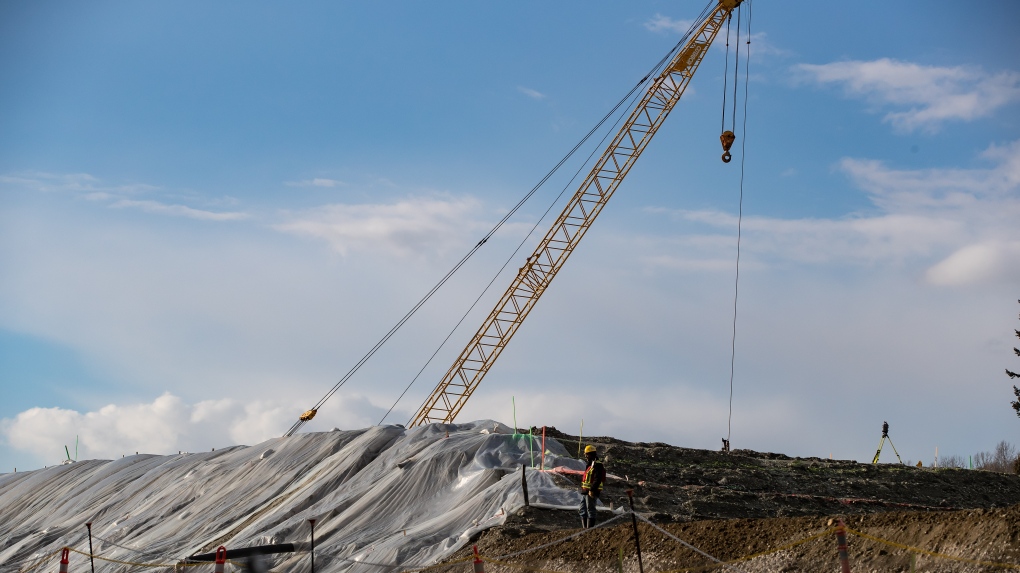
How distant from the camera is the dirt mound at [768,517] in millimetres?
13805

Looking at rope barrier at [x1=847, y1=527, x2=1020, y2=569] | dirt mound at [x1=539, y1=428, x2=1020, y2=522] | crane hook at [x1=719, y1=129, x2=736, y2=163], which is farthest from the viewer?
crane hook at [x1=719, y1=129, x2=736, y2=163]

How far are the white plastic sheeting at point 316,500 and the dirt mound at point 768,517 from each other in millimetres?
1537

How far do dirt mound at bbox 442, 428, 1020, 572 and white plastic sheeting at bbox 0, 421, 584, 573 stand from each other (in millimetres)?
1537

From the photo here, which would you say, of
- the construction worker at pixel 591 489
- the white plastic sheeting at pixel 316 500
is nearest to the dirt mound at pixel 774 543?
the construction worker at pixel 591 489

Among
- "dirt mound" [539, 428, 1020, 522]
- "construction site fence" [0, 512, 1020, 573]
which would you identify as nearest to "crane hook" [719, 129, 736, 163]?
"dirt mound" [539, 428, 1020, 522]

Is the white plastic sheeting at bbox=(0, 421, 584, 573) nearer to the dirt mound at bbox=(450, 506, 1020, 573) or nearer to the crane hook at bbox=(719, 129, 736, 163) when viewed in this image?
the dirt mound at bbox=(450, 506, 1020, 573)

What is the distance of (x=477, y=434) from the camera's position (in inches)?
1088

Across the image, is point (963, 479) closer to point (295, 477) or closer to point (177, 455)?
point (295, 477)

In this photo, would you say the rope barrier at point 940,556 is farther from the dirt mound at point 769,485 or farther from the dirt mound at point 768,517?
the dirt mound at point 769,485

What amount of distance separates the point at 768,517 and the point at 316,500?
10765mm

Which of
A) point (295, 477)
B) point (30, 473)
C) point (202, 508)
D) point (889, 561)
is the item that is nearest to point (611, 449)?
point (295, 477)

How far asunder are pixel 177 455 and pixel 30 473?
9086mm

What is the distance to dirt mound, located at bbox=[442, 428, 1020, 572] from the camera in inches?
543

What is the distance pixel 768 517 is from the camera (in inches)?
905
